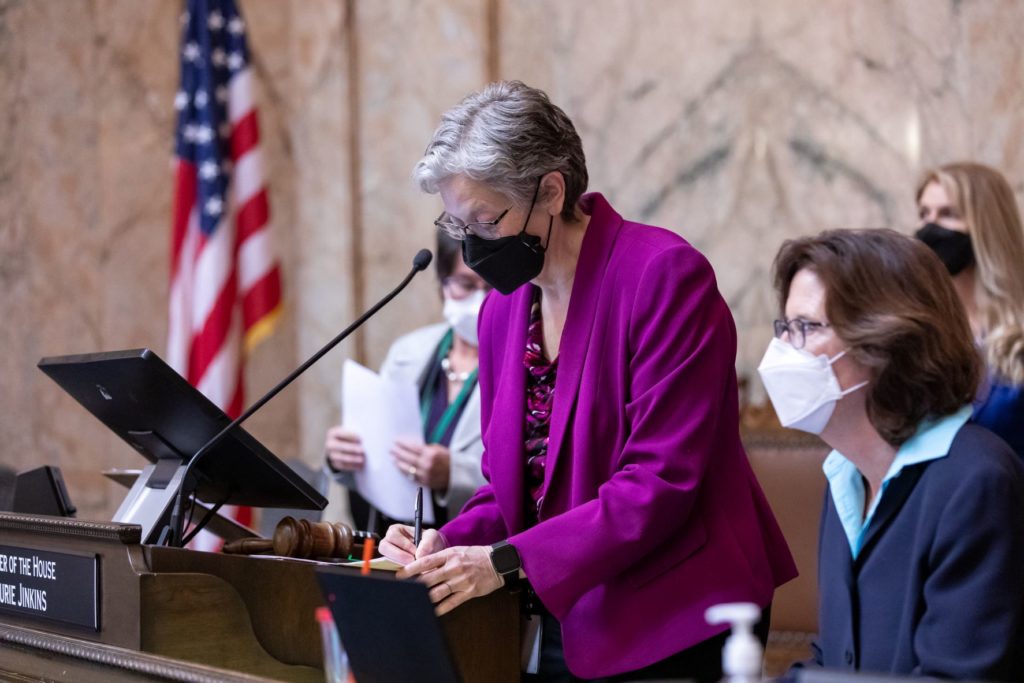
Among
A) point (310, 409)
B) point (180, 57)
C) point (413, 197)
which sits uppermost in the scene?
point (180, 57)

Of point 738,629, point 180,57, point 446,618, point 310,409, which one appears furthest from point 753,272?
point 738,629

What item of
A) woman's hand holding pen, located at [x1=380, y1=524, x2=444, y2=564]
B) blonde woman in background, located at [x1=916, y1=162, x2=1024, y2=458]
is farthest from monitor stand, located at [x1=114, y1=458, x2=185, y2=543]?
blonde woman in background, located at [x1=916, y1=162, x2=1024, y2=458]

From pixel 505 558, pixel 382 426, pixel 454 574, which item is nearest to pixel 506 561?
pixel 505 558

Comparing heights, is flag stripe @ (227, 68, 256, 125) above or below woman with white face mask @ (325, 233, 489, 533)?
above

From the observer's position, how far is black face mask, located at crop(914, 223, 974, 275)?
3.87 metres

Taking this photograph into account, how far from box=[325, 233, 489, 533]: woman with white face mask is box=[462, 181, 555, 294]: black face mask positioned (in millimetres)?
1357

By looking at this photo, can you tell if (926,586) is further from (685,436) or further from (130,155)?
(130,155)

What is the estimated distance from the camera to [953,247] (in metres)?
3.88

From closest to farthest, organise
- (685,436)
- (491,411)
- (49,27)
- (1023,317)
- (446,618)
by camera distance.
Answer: (446,618) < (685,436) < (491,411) < (1023,317) < (49,27)

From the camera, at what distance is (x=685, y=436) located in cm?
224

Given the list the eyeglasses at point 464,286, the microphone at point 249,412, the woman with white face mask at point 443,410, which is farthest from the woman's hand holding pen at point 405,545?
the eyeglasses at point 464,286

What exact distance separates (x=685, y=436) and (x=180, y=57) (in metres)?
4.71

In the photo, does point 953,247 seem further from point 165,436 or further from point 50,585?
point 50,585

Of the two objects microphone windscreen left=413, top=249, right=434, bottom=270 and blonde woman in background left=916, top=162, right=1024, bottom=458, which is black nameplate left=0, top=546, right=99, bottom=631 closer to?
microphone windscreen left=413, top=249, right=434, bottom=270
